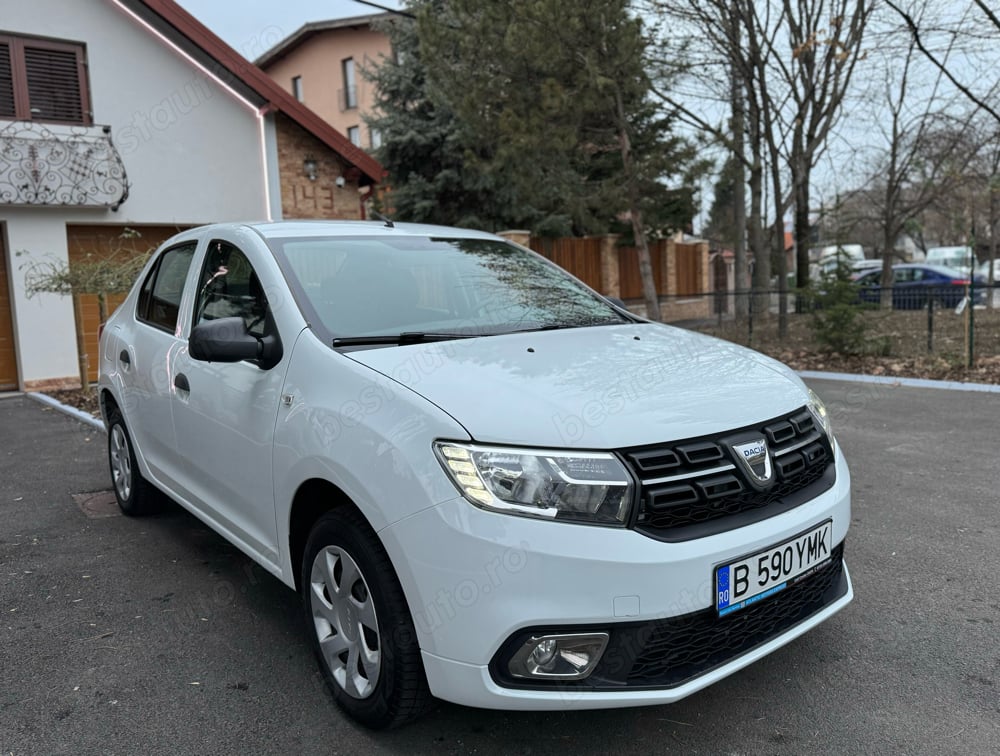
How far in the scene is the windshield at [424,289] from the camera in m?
3.09

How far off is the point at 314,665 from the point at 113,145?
1086 cm

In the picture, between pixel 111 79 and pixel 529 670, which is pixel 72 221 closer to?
pixel 111 79

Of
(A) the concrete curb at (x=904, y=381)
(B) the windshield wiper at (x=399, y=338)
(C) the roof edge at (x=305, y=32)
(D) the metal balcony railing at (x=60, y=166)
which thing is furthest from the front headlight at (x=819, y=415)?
(C) the roof edge at (x=305, y=32)

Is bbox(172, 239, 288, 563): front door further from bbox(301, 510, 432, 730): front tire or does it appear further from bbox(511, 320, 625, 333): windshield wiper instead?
bbox(511, 320, 625, 333): windshield wiper

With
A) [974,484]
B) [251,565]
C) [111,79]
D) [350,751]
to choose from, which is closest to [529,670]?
[350,751]

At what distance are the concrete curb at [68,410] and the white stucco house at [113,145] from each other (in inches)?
29.0

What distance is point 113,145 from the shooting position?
11555 millimetres

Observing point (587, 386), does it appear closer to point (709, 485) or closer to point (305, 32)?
point (709, 485)

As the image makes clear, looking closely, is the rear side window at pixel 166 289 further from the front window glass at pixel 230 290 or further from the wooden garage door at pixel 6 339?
the wooden garage door at pixel 6 339

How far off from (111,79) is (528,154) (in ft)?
20.7

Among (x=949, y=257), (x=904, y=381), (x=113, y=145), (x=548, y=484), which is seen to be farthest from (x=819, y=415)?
(x=949, y=257)

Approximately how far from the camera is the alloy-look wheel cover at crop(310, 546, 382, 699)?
244cm

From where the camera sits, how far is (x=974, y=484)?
5.07 m

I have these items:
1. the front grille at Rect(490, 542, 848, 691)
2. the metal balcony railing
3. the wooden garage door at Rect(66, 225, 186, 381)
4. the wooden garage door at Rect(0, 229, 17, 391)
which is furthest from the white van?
the front grille at Rect(490, 542, 848, 691)
